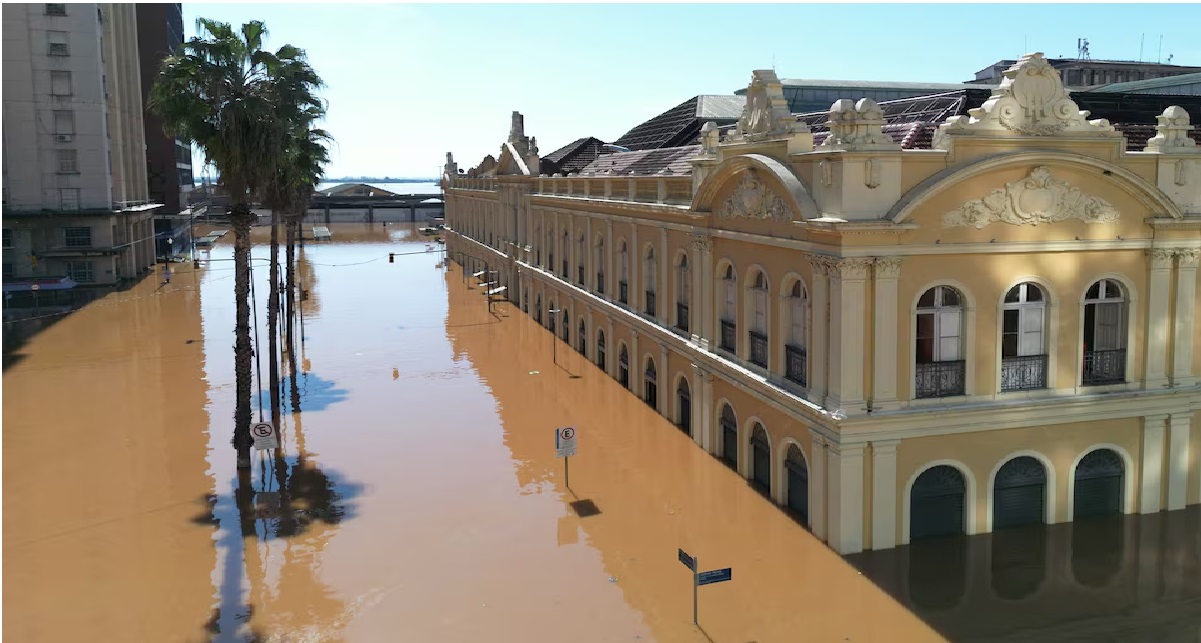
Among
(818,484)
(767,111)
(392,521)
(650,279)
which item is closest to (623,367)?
(650,279)

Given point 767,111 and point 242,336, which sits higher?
point 767,111

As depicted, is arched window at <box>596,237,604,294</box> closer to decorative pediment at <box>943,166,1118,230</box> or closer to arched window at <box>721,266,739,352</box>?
arched window at <box>721,266,739,352</box>

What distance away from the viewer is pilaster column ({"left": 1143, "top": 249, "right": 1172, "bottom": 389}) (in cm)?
2116

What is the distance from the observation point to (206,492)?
987 inches

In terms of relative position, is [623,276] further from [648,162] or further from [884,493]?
[884,493]

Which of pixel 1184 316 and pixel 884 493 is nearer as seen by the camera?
pixel 884 493

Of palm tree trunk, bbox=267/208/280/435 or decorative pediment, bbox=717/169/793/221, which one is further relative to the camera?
palm tree trunk, bbox=267/208/280/435

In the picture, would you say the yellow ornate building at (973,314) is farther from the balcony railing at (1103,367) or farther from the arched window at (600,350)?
the arched window at (600,350)

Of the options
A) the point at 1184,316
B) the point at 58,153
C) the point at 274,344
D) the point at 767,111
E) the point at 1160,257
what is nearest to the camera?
the point at 1160,257

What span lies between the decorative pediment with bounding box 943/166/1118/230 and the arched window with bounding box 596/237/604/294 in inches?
828

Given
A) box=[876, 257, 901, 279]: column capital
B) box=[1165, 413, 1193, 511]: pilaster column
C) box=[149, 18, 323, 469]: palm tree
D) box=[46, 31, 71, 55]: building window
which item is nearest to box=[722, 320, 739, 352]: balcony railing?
box=[876, 257, 901, 279]: column capital

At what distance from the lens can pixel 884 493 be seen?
20000mm

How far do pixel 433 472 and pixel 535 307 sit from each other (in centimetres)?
2759

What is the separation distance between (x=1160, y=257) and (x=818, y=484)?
29.0 ft
